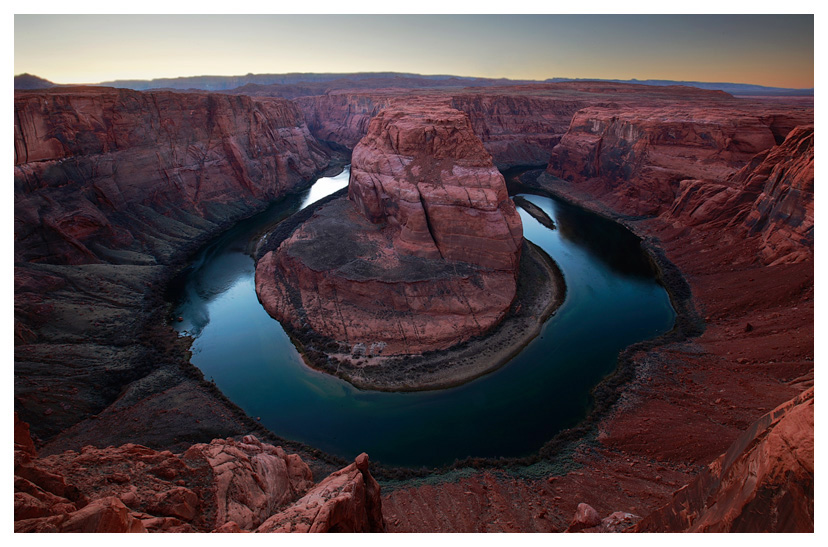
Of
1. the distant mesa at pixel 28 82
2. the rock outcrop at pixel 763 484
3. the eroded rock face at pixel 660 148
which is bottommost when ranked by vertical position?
the rock outcrop at pixel 763 484

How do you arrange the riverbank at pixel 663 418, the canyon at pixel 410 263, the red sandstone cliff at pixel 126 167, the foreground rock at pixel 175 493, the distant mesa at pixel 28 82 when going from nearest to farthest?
the foreground rock at pixel 175 493, the riverbank at pixel 663 418, the canyon at pixel 410 263, the red sandstone cliff at pixel 126 167, the distant mesa at pixel 28 82

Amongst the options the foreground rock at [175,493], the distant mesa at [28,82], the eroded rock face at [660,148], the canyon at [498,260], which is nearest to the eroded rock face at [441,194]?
the canyon at [498,260]

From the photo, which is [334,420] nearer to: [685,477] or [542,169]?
[685,477]

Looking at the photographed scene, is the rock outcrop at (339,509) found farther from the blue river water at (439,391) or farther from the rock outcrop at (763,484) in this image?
the blue river water at (439,391)

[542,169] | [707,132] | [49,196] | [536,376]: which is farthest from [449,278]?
[542,169]

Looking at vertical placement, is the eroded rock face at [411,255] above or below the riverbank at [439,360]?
above

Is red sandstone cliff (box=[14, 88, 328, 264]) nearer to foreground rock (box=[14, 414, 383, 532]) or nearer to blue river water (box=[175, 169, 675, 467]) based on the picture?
blue river water (box=[175, 169, 675, 467])

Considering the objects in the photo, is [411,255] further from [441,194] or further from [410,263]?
[441,194]
